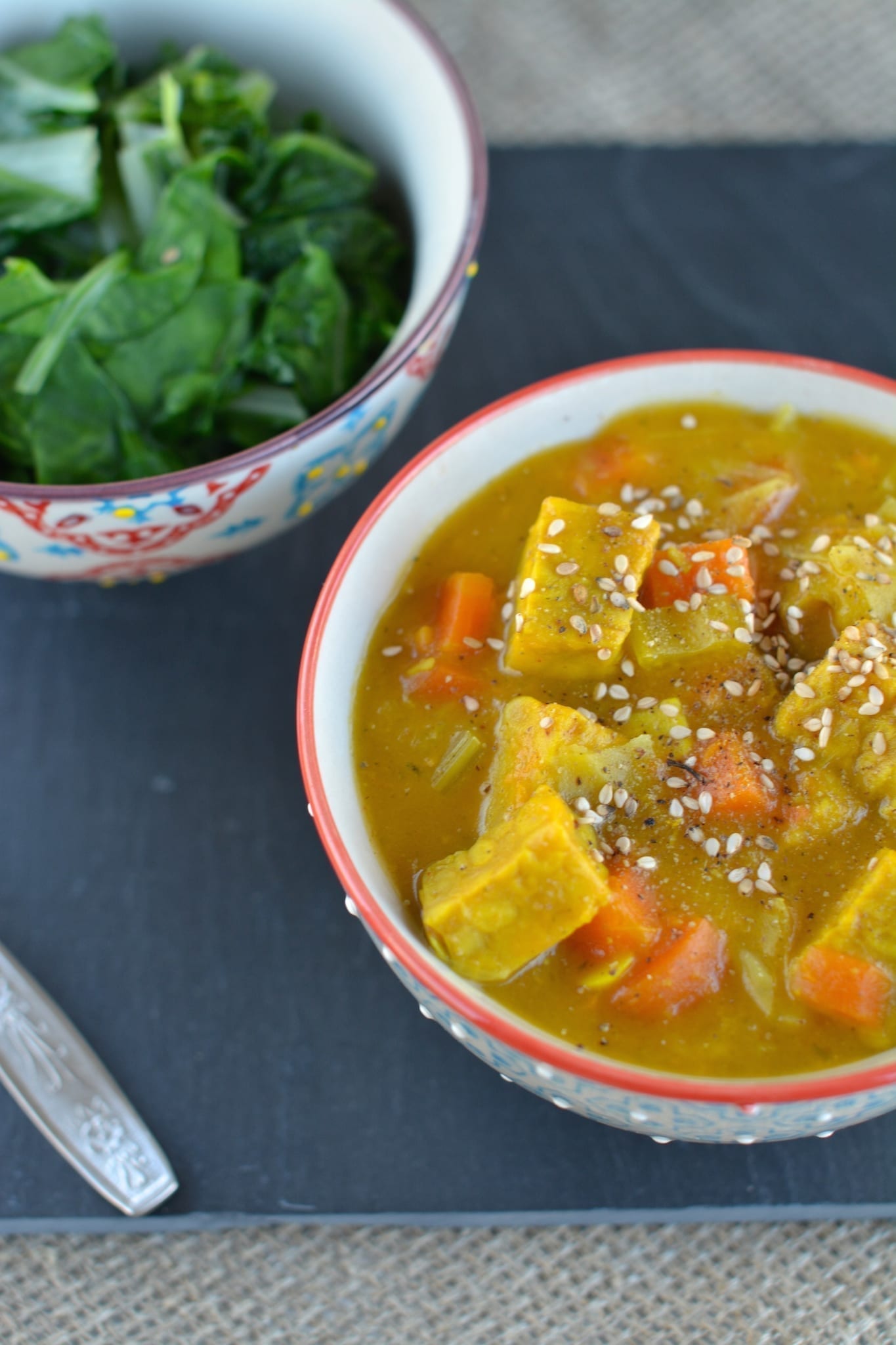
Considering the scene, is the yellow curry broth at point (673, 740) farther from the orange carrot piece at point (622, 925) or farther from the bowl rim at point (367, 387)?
the bowl rim at point (367, 387)

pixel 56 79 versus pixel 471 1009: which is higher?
pixel 56 79

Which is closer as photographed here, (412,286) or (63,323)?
(63,323)

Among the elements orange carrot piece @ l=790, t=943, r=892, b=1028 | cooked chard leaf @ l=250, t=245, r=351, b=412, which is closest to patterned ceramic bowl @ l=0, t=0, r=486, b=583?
cooked chard leaf @ l=250, t=245, r=351, b=412

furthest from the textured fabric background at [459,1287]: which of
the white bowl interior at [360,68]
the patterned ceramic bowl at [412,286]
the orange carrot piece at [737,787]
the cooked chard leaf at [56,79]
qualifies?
the cooked chard leaf at [56,79]

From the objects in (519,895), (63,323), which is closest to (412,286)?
(63,323)

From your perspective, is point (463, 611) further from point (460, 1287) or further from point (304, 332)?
point (460, 1287)

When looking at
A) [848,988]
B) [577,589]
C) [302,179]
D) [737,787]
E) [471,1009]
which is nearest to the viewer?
[471,1009]
